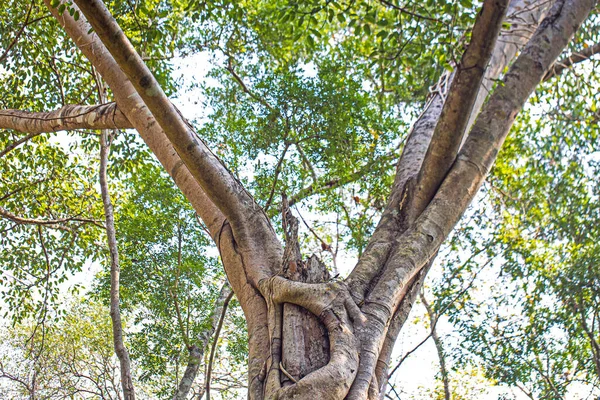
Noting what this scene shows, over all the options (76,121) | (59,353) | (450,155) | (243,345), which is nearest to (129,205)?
(243,345)

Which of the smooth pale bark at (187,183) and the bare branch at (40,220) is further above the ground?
the bare branch at (40,220)

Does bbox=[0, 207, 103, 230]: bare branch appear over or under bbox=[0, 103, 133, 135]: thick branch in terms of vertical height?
over

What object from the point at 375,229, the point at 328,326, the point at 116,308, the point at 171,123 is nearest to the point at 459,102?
the point at 375,229

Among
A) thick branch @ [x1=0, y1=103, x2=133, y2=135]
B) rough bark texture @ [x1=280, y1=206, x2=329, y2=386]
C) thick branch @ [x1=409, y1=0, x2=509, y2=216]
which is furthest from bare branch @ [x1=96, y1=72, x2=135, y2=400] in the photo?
thick branch @ [x1=409, y1=0, x2=509, y2=216]

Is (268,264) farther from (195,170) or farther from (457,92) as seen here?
(457,92)

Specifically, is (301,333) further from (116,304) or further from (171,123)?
A: (116,304)

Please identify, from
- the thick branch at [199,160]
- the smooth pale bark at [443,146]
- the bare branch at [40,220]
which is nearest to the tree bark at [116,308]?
the bare branch at [40,220]

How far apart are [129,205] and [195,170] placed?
5.50m

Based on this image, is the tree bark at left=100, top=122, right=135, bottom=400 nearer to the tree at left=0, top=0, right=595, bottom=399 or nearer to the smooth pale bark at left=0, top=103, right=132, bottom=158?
the smooth pale bark at left=0, top=103, right=132, bottom=158

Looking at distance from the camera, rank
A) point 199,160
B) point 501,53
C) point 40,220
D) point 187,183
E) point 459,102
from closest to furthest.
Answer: point 459,102 → point 199,160 → point 187,183 → point 501,53 → point 40,220

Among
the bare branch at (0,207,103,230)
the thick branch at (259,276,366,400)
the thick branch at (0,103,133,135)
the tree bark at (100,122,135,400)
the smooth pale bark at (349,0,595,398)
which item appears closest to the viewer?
the thick branch at (259,276,366,400)

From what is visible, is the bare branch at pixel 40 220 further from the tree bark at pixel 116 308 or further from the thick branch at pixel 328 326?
the thick branch at pixel 328 326

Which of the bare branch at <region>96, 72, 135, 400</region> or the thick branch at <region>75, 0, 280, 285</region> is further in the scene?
the bare branch at <region>96, 72, 135, 400</region>

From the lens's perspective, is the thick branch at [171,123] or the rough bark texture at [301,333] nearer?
the rough bark texture at [301,333]
